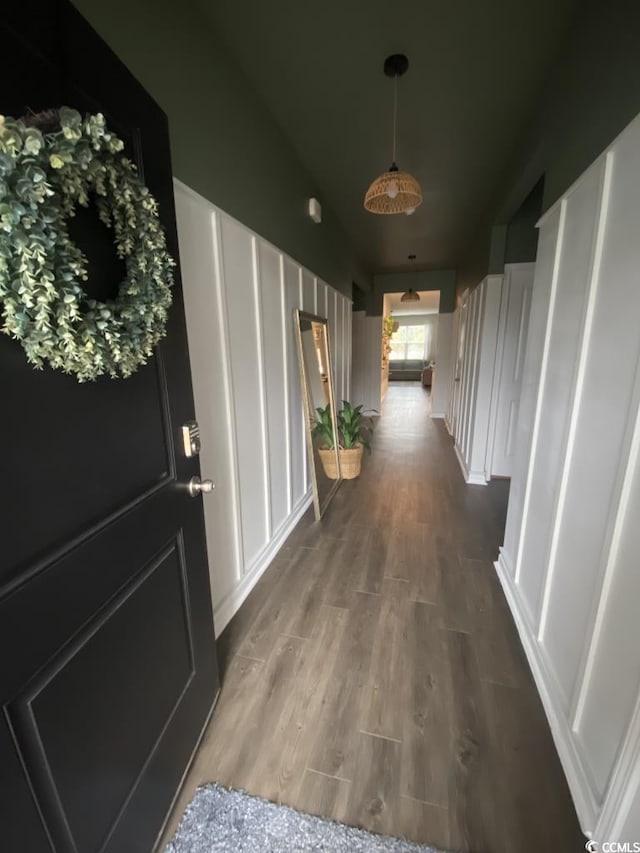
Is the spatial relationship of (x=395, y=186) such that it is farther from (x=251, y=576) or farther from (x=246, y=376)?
(x=251, y=576)

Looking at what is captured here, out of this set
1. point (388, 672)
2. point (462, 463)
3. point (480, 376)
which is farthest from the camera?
point (462, 463)

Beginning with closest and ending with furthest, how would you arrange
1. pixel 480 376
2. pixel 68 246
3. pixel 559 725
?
pixel 68 246 < pixel 559 725 < pixel 480 376

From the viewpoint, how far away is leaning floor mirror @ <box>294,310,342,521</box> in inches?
113

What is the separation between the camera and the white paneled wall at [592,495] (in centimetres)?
95

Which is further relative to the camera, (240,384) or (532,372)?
(240,384)

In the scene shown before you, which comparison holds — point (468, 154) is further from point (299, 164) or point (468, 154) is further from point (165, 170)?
point (165, 170)

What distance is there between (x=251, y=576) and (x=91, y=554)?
4.78 ft

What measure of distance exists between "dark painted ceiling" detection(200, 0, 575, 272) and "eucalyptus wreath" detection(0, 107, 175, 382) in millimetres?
1565

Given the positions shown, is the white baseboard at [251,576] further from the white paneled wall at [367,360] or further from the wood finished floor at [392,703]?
the white paneled wall at [367,360]

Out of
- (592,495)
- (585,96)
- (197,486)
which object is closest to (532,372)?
(592,495)

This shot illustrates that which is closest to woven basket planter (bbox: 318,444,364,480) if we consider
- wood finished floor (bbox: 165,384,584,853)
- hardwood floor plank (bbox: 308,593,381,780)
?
wood finished floor (bbox: 165,384,584,853)

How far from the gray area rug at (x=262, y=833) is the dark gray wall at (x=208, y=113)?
7.33ft

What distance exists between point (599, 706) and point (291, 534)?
1966mm

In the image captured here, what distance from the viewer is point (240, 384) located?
75.8 inches
